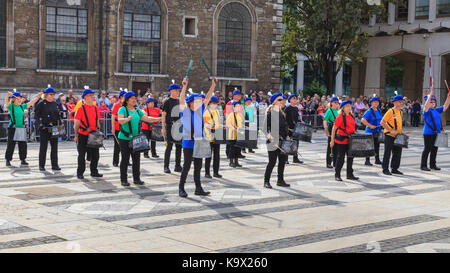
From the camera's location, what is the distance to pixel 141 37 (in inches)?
1341

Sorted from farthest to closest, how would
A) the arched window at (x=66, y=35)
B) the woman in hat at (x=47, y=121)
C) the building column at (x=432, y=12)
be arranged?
the building column at (x=432, y=12), the arched window at (x=66, y=35), the woman in hat at (x=47, y=121)

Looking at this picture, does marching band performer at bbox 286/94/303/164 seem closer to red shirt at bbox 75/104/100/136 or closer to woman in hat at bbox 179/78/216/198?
red shirt at bbox 75/104/100/136

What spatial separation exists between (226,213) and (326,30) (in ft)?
103

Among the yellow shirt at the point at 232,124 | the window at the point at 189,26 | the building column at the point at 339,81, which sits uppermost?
the window at the point at 189,26

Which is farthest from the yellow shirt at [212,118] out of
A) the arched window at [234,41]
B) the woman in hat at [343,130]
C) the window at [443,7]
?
the window at [443,7]

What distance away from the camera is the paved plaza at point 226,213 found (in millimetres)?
8016

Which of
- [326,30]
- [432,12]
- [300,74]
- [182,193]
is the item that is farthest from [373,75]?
[182,193]

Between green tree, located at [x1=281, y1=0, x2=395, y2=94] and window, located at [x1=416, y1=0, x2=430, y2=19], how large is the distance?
6.92 ft

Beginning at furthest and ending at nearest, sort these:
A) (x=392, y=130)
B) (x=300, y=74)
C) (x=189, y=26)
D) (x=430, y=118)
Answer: (x=300, y=74) → (x=189, y=26) → (x=430, y=118) → (x=392, y=130)

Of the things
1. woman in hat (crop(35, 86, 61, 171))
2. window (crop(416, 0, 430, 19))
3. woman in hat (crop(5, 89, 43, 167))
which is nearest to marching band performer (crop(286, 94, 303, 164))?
woman in hat (crop(35, 86, 61, 171))

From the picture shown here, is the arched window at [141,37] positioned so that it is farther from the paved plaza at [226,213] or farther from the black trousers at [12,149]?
the paved plaza at [226,213]

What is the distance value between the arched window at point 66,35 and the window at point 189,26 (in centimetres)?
536

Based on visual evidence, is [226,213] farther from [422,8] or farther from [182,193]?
[422,8]

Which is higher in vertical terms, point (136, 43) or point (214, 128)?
point (136, 43)
